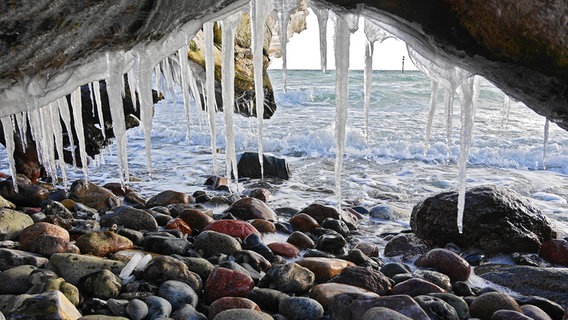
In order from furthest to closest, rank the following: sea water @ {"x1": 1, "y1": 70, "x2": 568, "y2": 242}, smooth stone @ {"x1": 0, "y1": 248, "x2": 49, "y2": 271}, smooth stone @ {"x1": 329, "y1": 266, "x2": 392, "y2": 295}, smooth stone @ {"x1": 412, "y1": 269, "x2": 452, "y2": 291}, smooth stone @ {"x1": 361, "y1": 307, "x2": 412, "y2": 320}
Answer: sea water @ {"x1": 1, "y1": 70, "x2": 568, "y2": 242} < smooth stone @ {"x1": 412, "y1": 269, "x2": 452, "y2": 291} < smooth stone @ {"x1": 329, "y1": 266, "x2": 392, "y2": 295} < smooth stone @ {"x1": 0, "y1": 248, "x2": 49, "y2": 271} < smooth stone @ {"x1": 361, "y1": 307, "x2": 412, "y2": 320}

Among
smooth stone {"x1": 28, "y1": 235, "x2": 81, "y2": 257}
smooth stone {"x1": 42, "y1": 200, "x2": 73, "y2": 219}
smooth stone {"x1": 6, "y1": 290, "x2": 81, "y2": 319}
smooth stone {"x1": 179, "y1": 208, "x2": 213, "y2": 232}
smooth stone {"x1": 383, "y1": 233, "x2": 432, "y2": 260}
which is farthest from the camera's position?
smooth stone {"x1": 42, "y1": 200, "x2": 73, "y2": 219}

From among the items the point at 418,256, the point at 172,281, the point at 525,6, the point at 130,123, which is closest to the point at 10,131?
the point at 172,281

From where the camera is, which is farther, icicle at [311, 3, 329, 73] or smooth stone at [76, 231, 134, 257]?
smooth stone at [76, 231, 134, 257]

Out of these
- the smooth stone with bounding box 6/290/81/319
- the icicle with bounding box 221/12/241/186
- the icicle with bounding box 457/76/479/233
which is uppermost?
the icicle with bounding box 221/12/241/186

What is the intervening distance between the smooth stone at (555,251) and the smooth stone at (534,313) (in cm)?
169

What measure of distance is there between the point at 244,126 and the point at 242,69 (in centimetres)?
925

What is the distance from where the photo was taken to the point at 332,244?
536 cm

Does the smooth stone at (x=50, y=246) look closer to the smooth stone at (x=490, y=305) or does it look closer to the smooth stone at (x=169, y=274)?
the smooth stone at (x=169, y=274)

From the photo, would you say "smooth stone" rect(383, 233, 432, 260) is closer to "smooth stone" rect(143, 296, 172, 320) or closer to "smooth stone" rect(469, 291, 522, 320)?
"smooth stone" rect(469, 291, 522, 320)

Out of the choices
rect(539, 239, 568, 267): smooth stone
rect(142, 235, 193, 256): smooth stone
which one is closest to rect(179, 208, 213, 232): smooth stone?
Answer: rect(142, 235, 193, 256): smooth stone

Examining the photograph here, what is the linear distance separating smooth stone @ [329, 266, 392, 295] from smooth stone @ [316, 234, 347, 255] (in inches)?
45.9

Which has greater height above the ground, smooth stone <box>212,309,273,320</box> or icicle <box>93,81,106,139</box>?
icicle <box>93,81,106,139</box>

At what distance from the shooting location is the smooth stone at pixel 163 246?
4582 millimetres

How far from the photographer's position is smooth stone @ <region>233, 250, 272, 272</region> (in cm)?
442
